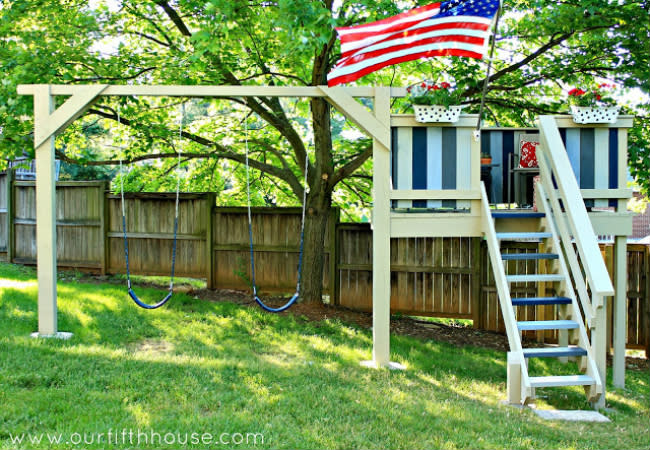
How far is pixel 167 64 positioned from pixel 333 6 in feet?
7.54

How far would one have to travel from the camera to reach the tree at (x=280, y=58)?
22.0 ft

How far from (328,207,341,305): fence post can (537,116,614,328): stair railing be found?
3.55 meters

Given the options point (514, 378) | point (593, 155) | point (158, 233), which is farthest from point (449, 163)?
point (158, 233)

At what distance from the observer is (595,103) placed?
646 cm

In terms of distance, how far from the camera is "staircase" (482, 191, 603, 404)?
504 cm

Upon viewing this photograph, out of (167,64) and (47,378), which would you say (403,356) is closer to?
(47,378)

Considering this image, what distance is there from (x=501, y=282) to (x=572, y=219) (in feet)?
3.06

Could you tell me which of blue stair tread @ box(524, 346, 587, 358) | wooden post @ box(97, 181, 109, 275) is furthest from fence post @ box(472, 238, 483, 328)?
wooden post @ box(97, 181, 109, 275)

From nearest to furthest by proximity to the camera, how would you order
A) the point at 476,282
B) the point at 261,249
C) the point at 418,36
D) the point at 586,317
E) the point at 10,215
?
the point at 586,317 → the point at 418,36 → the point at 476,282 → the point at 261,249 → the point at 10,215

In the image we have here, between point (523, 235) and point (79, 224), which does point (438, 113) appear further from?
point (79, 224)

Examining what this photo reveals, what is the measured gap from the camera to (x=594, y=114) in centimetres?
636

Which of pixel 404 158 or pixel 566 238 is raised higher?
pixel 404 158

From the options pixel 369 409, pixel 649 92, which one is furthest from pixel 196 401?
pixel 649 92

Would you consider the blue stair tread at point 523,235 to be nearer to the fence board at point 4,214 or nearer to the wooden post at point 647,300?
the wooden post at point 647,300
